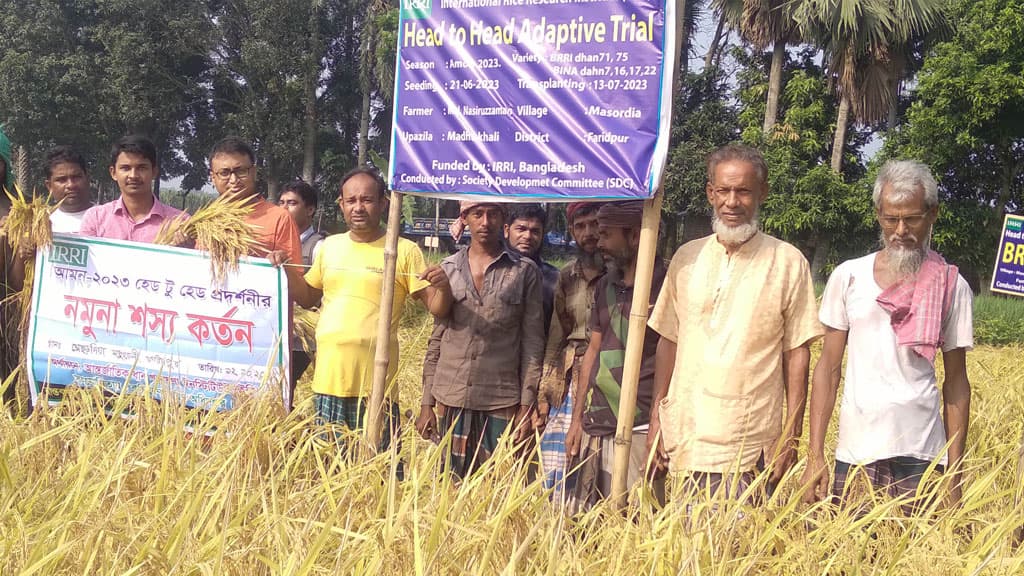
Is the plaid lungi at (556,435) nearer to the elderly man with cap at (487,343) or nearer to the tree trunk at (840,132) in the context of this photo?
the elderly man with cap at (487,343)

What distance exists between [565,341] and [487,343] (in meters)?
0.34

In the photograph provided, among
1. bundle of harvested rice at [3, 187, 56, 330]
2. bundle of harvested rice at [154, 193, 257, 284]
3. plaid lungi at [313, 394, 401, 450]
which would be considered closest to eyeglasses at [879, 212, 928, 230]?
plaid lungi at [313, 394, 401, 450]

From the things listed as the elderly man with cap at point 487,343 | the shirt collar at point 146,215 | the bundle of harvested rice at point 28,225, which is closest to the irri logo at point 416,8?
the elderly man with cap at point 487,343

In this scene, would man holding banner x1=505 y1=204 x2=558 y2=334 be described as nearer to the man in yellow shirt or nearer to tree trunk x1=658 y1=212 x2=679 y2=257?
the man in yellow shirt

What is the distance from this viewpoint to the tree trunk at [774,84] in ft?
62.6

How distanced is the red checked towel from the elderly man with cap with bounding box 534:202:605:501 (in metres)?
1.17

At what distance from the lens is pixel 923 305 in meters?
2.56

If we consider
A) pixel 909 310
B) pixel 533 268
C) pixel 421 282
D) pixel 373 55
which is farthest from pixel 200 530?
pixel 373 55

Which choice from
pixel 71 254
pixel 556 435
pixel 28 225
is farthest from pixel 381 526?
pixel 28 225

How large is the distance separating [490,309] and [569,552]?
1.33 m

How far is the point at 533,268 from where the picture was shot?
11.6 ft

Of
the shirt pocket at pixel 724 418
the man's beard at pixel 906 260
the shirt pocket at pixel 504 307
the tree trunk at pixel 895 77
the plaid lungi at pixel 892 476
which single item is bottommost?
the plaid lungi at pixel 892 476

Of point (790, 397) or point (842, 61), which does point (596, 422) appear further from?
point (842, 61)

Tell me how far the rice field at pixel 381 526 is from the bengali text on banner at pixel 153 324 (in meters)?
0.51
